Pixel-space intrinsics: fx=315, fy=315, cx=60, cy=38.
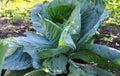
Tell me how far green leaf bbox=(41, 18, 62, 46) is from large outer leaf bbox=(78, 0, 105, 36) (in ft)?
1.03

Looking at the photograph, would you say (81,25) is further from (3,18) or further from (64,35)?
(3,18)

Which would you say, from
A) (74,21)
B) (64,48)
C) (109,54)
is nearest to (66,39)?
(64,48)

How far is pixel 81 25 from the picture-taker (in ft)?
9.84

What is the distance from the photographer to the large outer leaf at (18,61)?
267 centimetres

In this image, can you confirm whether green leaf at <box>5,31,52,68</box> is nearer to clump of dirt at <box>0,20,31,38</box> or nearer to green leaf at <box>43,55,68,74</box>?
green leaf at <box>43,55,68,74</box>

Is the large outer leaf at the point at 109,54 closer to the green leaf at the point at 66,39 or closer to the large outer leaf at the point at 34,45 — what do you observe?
the green leaf at the point at 66,39

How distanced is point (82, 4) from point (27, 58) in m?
0.74

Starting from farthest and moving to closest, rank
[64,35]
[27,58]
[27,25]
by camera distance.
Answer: [27,25], [27,58], [64,35]

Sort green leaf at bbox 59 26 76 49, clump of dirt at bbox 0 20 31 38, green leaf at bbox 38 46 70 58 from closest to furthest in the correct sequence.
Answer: green leaf at bbox 59 26 76 49 < green leaf at bbox 38 46 70 58 < clump of dirt at bbox 0 20 31 38

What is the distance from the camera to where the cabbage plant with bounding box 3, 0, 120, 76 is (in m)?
2.52

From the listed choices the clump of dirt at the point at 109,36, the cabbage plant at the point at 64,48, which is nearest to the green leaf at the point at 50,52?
the cabbage plant at the point at 64,48

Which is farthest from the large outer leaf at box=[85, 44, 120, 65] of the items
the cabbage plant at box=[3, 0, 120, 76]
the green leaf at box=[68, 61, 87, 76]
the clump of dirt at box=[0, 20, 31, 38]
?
the clump of dirt at box=[0, 20, 31, 38]

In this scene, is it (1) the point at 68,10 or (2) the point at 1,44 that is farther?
(1) the point at 68,10

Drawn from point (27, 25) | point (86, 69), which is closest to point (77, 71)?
point (86, 69)
